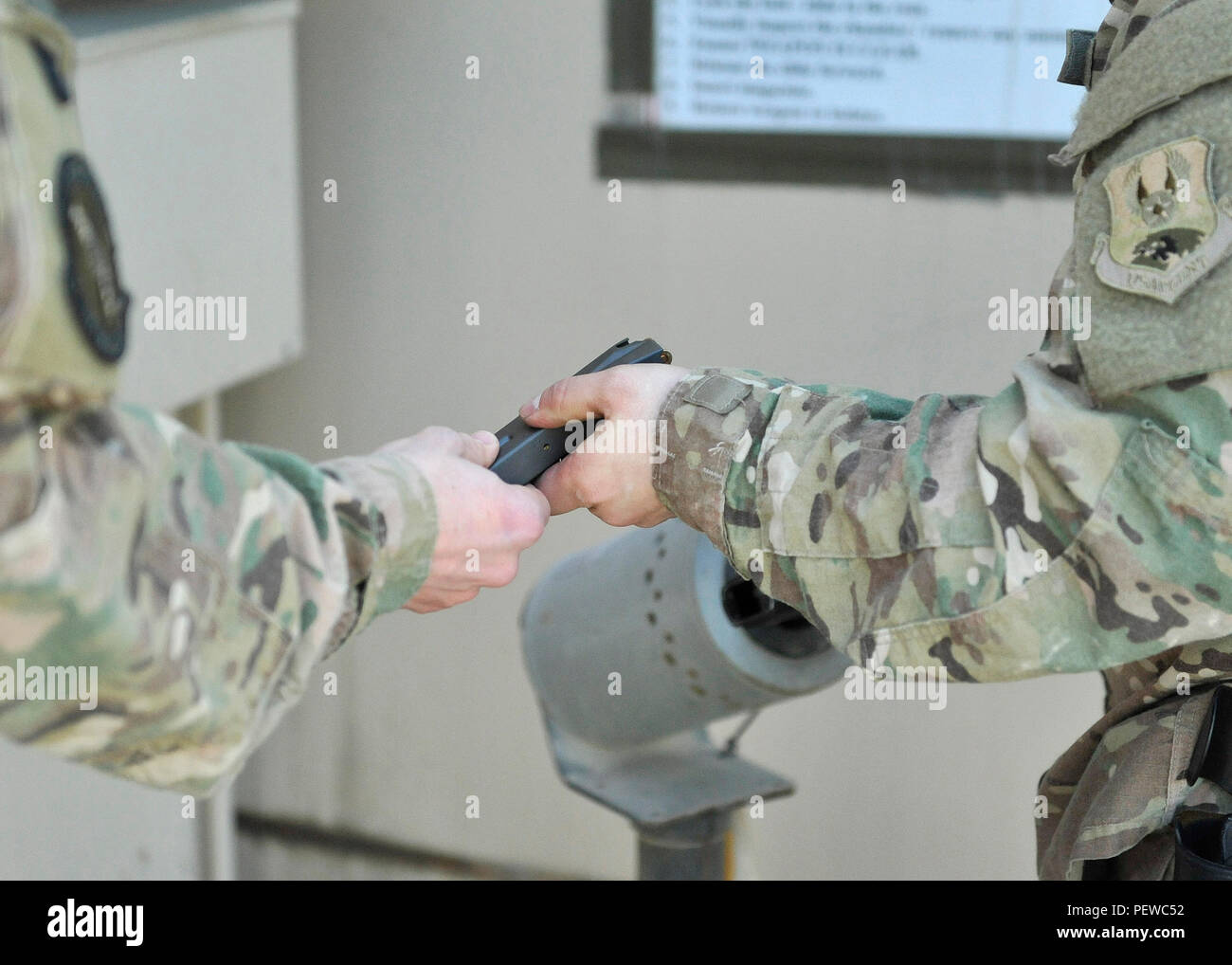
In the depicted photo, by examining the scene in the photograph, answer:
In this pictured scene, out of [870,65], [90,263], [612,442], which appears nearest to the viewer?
[90,263]

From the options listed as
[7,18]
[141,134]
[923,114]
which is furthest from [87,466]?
[923,114]

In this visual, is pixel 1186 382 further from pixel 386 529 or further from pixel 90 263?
pixel 90 263

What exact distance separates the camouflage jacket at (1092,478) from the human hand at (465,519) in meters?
0.12

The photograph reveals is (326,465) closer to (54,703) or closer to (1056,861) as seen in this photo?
(54,703)

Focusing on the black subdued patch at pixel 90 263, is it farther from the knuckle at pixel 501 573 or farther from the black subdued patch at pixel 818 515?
the black subdued patch at pixel 818 515

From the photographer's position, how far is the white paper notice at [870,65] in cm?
146

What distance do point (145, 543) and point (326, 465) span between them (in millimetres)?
190

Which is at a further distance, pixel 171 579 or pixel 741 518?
pixel 741 518

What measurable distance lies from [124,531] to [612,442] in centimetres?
40

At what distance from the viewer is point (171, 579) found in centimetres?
59

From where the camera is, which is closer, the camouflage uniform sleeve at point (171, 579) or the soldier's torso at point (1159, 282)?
the camouflage uniform sleeve at point (171, 579)

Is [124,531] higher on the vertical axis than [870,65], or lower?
lower

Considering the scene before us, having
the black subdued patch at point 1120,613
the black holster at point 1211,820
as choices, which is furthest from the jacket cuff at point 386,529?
the black holster at point 1211,820

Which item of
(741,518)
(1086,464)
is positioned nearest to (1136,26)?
(1086,464)
